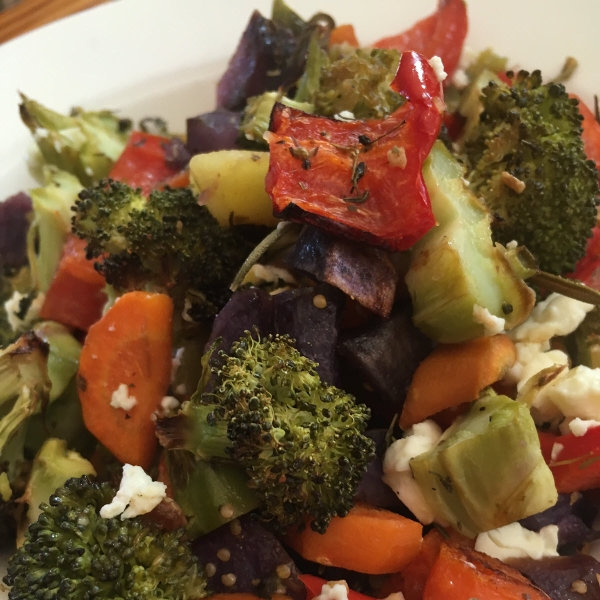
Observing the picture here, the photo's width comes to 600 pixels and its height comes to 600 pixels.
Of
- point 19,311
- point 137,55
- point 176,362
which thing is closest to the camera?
point 176,362

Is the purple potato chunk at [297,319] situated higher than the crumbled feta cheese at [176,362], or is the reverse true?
the purple potato chunk at [297,319]

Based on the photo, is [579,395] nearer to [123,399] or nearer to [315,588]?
[315,588]

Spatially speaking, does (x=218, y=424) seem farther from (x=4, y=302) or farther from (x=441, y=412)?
(x=4, y=302)

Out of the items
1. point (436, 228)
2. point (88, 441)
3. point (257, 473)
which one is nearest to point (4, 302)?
point (88, 441)

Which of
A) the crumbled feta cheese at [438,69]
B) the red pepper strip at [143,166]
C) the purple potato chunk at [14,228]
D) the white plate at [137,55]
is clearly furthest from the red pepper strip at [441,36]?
the purple potato chunk at [14,228]

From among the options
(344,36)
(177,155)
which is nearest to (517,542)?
(177,155)

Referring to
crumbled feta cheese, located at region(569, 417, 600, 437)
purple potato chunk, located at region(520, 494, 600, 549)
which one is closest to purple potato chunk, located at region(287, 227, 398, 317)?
crumbled feta cheese, located at region(569, 417, 600, 437)

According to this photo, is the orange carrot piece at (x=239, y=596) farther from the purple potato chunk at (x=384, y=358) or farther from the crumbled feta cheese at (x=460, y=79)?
the crumbled feta cheese at (x=460, y=79)
